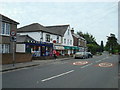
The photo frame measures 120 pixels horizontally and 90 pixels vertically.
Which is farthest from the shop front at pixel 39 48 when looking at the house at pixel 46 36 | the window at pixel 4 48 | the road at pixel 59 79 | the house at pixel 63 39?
the road at pixel 59 79

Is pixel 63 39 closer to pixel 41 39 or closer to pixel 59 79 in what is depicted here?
pixel 41 39

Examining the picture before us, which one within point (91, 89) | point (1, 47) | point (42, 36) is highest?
point (42, 36)

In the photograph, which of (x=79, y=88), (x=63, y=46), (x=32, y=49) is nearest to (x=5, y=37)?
(x=32, y=49)

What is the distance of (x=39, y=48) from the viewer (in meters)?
31.8

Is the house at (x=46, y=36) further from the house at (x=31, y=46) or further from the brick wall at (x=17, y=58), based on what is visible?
the brick wall at (x=17, y=58)

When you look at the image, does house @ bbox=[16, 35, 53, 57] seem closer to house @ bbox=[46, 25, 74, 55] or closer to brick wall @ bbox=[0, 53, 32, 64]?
brick wall @ bbox=[0, 53, 32, 64]

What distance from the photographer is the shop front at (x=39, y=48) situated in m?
28.8

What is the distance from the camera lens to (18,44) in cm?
2803

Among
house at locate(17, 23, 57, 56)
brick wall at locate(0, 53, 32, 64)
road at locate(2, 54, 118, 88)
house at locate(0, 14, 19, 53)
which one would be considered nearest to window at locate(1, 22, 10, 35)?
house at locate(0, 14, 19, 53)

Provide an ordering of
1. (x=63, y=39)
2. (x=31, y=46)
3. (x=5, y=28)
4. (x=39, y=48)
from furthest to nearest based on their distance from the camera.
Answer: (x=63, y=39), (x=39, y=48), (x=31, y=46), (x=5, y=28)

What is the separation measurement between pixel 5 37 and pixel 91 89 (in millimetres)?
16548

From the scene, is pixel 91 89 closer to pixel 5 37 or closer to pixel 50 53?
pixel 5 37

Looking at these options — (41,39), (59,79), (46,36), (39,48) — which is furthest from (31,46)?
Result: (59,79)

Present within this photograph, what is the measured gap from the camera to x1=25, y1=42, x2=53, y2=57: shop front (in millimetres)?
28844
